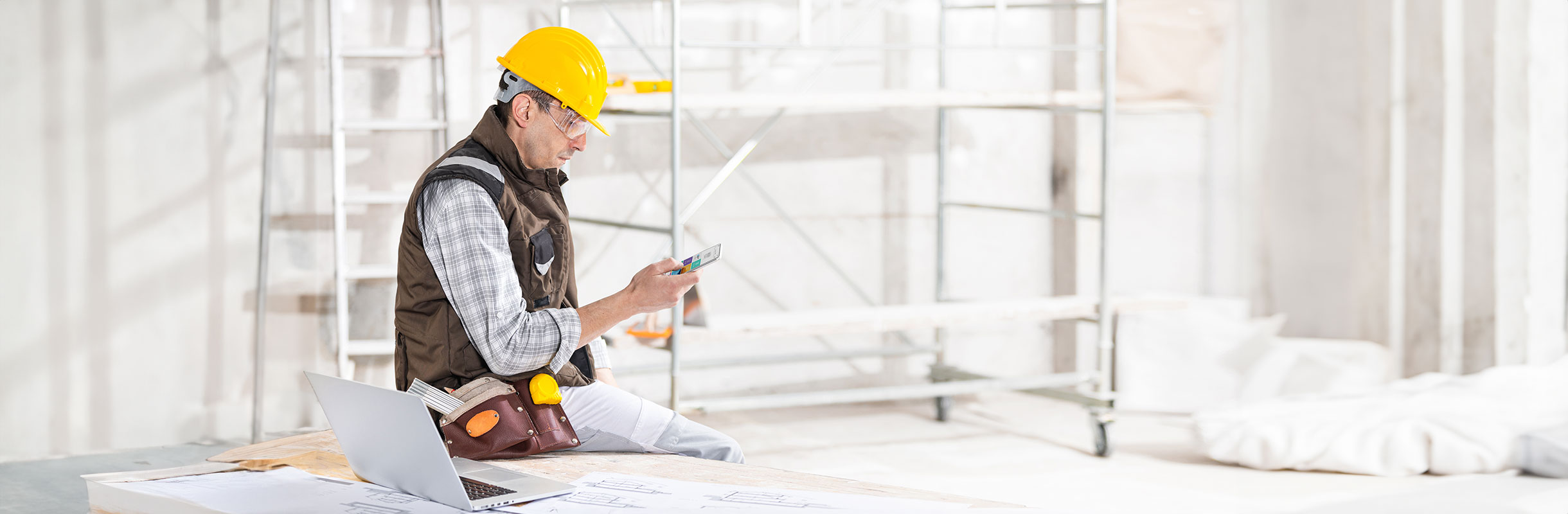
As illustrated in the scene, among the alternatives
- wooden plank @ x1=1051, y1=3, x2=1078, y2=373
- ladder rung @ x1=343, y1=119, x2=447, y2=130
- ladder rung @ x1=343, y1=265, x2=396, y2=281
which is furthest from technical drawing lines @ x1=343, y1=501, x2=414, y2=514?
wooden plank @ x1=1051, y1=3, x2=1078, y2=373

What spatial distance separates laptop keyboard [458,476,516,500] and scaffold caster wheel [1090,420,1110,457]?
307 cm

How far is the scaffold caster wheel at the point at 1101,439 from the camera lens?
4.57m

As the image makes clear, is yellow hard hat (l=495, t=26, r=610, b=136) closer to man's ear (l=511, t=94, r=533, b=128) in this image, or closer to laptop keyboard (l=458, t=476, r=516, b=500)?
man's ear (l=511, t=94, r=533, b=128)

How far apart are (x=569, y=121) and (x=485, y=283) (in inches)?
14.8

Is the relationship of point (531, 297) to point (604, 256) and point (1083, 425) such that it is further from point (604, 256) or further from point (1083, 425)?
point (1083, 425)

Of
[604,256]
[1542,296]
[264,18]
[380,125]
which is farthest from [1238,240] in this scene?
[264,18]

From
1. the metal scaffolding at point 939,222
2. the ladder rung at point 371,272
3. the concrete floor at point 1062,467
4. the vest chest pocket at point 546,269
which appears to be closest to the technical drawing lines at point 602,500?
the vest chest pocket at point 546,269

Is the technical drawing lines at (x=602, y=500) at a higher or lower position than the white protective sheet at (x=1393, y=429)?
higher

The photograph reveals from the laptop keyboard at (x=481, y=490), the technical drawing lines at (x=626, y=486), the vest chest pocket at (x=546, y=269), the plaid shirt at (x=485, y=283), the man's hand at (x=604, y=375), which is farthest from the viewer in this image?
the man's hand at (x=604, y=375)

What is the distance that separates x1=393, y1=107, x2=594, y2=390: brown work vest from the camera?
216cm

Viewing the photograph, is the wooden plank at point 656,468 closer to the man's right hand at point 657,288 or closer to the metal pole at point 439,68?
the man's right hand at point 657,288

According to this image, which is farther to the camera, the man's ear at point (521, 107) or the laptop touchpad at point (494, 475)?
the man's ear at point (521, 107)

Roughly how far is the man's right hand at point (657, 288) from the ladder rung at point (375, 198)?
2.57 meters

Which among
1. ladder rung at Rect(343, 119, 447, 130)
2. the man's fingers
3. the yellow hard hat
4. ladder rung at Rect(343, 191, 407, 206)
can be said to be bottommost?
the man's fingers
